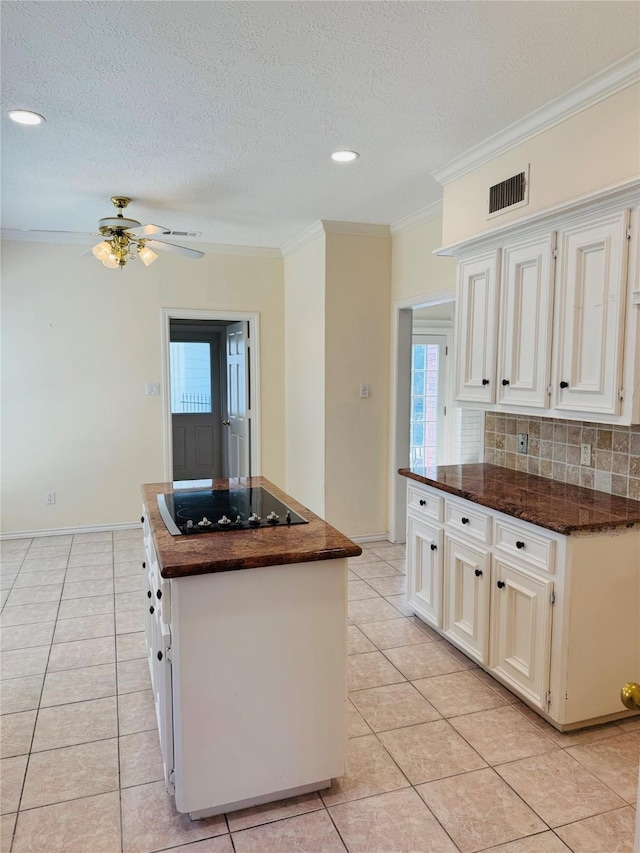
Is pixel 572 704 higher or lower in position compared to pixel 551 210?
lower

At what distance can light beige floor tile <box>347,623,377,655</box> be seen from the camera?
3.05 meters

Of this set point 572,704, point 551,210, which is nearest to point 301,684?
point 572,704

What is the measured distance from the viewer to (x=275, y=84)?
2.32m

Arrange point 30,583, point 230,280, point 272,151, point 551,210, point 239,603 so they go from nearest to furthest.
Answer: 1. point 239,603
2. point 551,210
3. point 272,151
4. point 30,583
5. point 230,280

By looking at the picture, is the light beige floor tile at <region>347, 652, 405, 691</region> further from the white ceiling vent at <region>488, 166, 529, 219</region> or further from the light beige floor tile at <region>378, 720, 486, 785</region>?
the white ceiling vent at <region>488, 166, 529, 219</region>

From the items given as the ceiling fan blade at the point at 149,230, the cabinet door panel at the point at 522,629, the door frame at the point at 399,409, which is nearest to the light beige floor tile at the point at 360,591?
the door frame at the point at 399,409

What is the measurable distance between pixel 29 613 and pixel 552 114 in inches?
153

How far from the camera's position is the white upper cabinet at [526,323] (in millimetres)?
2590

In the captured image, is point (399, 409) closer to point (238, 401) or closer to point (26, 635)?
point (238, 401)

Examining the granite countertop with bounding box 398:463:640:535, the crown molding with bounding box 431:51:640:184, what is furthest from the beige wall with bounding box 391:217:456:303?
the granite countertop with bounding box 398:463:640:535

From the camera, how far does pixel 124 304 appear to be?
5.14 m

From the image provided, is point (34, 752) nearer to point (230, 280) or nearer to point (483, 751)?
point (483, 751)

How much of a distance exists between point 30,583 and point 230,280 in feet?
10.2

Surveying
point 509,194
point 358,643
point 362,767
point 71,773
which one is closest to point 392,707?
point 362,767
